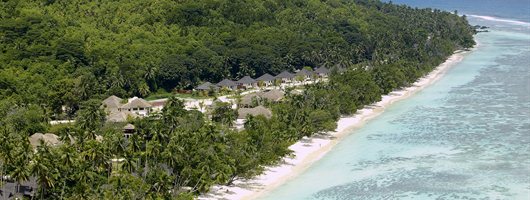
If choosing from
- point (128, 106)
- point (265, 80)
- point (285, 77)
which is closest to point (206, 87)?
point (265, 80)

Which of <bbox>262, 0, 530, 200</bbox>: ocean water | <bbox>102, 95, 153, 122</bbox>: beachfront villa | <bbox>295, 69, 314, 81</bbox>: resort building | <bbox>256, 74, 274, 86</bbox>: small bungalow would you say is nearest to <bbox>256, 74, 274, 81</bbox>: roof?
<bbox>256, 74, 274, 86</bbox>: small bungalow

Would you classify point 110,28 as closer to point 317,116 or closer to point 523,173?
point 317,116

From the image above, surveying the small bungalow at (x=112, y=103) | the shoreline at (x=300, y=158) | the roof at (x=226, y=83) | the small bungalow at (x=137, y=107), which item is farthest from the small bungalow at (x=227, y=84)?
the shoreline at (x=300, y=158)

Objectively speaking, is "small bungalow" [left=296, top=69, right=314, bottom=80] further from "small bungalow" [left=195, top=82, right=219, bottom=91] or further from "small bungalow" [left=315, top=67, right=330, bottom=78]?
"small bungalow" [left=195, top=82, right=219, bottom=91]

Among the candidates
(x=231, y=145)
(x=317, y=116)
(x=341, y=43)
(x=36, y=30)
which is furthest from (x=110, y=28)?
(x=231, y=145)

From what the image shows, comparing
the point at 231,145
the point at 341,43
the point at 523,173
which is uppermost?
the point at 341,43
